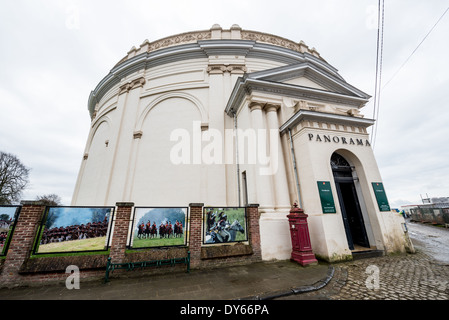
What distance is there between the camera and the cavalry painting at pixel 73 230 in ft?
15.2

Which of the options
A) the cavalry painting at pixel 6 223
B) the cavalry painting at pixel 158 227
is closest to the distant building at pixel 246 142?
the cavalry painting at pixel 158 227

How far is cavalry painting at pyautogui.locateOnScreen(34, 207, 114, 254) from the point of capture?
4.63m

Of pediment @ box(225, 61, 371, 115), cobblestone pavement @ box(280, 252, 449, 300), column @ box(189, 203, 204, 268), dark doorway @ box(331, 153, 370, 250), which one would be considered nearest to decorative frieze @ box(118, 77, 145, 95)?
pediment @ box(225, 61, 371, 115)

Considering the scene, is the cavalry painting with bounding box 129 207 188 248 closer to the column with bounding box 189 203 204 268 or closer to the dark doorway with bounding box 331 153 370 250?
the column with bounding box 189 203 204 268

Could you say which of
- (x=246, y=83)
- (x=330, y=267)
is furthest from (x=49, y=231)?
(x=246, y=83)

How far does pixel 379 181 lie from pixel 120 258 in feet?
33.4

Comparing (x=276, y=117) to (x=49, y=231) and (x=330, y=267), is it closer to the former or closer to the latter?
(x=330, y=267)

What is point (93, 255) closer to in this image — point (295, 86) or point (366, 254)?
point (366, 254)

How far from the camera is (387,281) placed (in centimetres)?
416

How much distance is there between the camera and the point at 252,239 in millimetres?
6117

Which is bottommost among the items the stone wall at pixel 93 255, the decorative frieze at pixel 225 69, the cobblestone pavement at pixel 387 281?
the cobblestone pavement at pixel 387 281

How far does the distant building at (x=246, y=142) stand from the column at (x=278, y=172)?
0.16 feet

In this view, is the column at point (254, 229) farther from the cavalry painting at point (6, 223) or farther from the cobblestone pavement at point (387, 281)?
the cavalry painting at point (6, 223)

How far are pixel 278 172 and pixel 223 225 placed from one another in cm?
333
